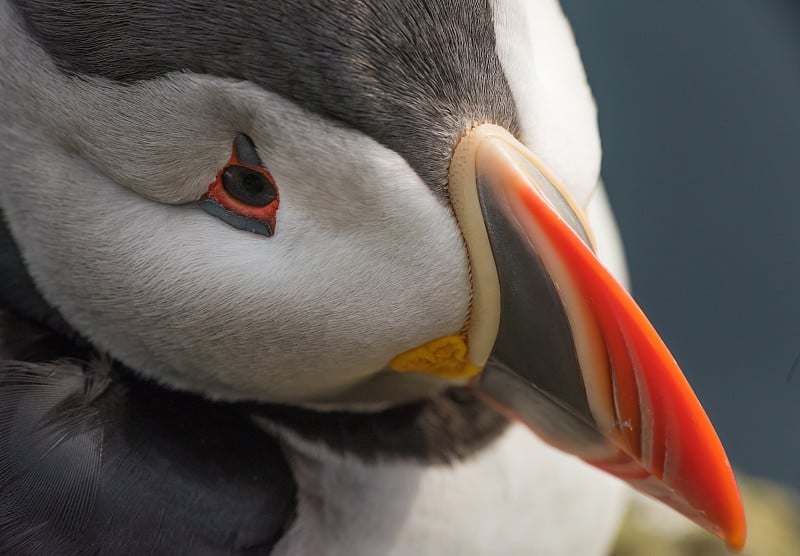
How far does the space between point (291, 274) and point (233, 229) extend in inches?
3.2

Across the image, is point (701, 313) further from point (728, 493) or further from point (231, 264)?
point (231, 264)

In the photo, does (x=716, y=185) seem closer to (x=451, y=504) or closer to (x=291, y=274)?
(x=451, y=504)

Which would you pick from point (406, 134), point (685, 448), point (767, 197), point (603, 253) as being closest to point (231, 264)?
point (406, 134)

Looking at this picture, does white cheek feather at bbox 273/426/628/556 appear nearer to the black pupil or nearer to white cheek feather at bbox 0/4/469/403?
white cheek feather at bbox 0/4/469/403

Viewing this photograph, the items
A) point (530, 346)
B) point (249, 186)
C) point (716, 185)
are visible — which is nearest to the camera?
point (249, 186)

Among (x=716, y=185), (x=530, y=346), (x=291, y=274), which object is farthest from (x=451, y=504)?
(x=716, y=185)

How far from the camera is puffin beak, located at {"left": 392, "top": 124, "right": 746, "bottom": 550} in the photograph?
3.30 ft

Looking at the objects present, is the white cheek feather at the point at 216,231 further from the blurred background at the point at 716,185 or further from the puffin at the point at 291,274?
the blurred background at the point at 716,185

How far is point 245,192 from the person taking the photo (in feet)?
3.33

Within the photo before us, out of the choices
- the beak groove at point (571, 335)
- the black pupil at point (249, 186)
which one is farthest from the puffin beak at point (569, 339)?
the black pupil at point (249, 186)

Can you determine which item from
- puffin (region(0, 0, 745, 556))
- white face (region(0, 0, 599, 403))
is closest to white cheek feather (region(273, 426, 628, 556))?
puffin (region(0, 0, 745, 556))

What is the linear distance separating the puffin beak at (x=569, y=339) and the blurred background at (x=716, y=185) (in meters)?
1.01

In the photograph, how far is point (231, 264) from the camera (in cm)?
104

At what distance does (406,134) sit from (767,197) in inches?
56.2
